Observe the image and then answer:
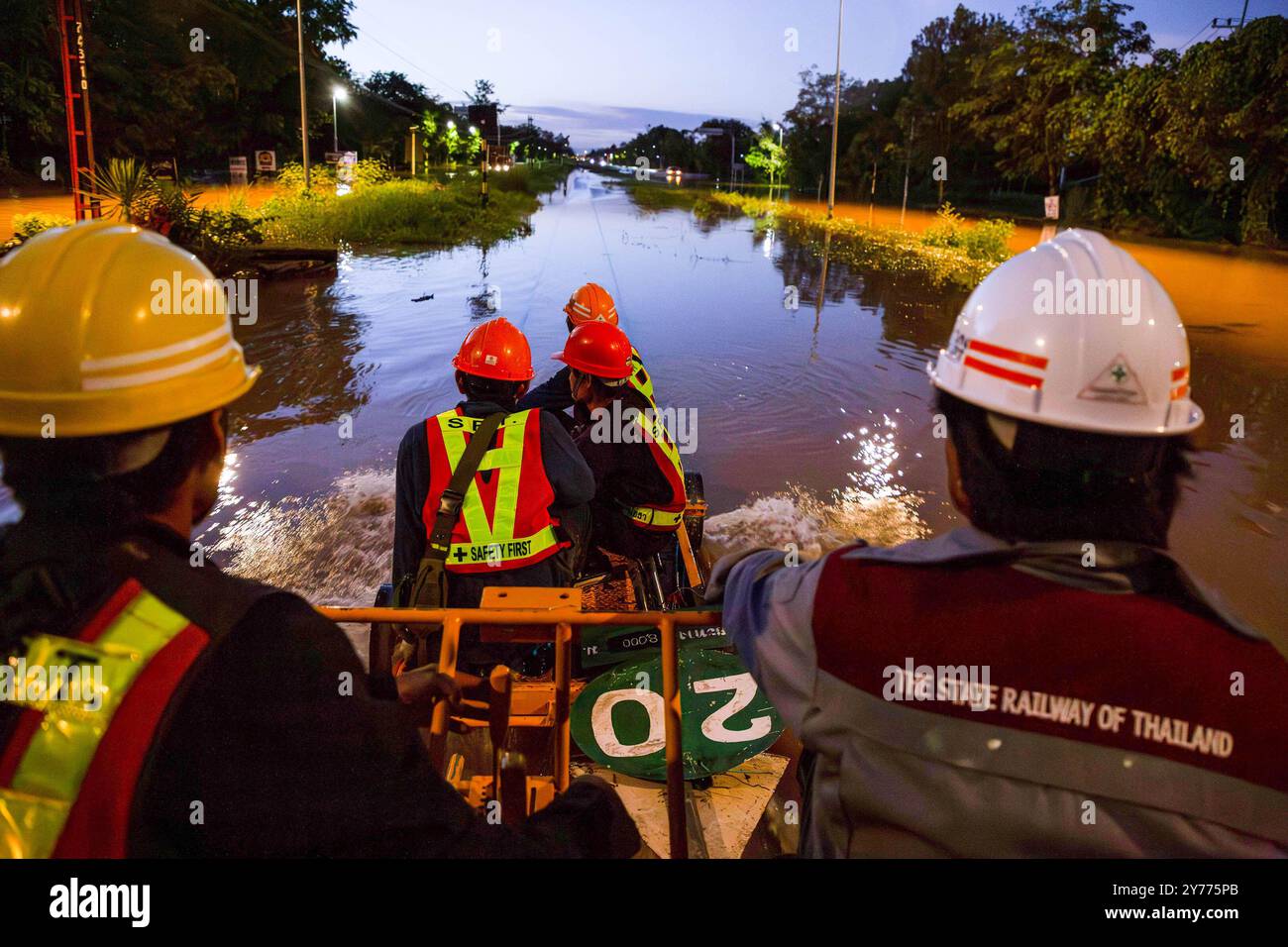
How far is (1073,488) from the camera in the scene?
4.85 feet

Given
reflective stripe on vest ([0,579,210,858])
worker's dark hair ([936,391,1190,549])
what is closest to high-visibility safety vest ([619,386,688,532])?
worker's dark hair ([936,391,1190,549])

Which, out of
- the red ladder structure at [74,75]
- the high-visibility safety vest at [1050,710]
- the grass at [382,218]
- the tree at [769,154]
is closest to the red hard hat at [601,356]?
the high-visibility safety vest at [1050,710]

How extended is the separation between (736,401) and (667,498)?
20.0ft

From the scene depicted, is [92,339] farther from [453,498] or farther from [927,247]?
[927,247]

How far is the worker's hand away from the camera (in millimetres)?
2172

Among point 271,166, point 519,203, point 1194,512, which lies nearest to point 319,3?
point 519,203

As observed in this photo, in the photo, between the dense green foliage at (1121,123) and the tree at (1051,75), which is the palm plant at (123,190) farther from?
the tree at (1051,75)

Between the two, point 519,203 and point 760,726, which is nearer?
point 760,726

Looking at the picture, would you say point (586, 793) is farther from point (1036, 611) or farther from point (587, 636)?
point (587, 636)

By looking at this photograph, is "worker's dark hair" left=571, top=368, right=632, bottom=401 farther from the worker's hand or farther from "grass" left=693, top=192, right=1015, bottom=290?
"grass" left=693, top=192, right=1015, bottom=290

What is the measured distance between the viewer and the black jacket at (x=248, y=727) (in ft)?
3.80

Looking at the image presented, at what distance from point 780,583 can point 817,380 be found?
10.1m

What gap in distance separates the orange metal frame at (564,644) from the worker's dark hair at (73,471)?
3.70 feet

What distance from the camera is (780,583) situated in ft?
5.41
